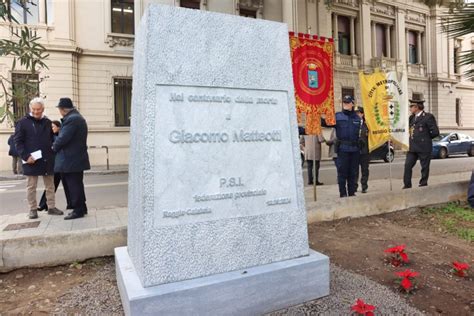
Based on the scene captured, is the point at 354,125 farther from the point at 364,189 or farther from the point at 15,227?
the point at 15,227

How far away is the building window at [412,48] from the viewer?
3002cm

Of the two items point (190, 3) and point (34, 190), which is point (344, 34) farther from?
point (34, 190)

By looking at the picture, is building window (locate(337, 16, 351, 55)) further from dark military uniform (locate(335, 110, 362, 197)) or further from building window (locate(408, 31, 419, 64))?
dark military uniform (locate(335, 110, 362, 197))

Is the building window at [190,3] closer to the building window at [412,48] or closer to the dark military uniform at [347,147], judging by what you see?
the dark military uniform at [347,147]

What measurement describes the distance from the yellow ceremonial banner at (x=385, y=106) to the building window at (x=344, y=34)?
19443 mm

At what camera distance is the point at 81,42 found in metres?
18.7

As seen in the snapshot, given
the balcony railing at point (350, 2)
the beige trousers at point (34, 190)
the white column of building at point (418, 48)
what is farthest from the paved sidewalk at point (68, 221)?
the white column of building at point (418, 48)

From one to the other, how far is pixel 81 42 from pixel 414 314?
19480mm

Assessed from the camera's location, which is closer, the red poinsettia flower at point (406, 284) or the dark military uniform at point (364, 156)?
the red poinsettia flower at point (406, 284)

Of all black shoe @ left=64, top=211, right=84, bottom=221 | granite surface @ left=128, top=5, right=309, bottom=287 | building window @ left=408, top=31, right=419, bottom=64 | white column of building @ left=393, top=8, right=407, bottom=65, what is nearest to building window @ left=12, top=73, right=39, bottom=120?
granite surface @ left=128, top=5, right=309, bottom=287

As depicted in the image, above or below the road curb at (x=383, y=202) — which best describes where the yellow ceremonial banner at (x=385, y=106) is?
above

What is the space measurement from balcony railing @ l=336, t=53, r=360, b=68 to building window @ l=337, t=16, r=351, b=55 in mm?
651

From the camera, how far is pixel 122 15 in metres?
19.7

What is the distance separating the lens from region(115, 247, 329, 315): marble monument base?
2.42 m
